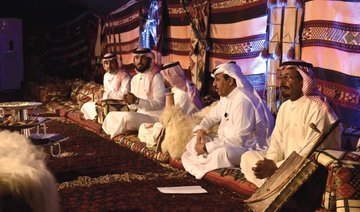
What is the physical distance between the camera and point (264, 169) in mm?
4062

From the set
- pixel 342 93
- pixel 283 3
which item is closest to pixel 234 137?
pixel 342 93

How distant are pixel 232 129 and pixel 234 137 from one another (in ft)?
0.33

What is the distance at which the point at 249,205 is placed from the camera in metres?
3.96

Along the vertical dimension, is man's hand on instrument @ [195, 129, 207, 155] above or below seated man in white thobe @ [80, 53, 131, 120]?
below

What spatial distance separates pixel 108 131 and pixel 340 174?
503 centimetres

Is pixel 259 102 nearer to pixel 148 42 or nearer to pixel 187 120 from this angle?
pixel 187 120

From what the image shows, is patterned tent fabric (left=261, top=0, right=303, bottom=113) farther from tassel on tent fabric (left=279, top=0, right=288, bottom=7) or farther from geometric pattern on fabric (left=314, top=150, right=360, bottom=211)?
geometric pattern on fabric (left=314, top=150, right=360, bottom=211)

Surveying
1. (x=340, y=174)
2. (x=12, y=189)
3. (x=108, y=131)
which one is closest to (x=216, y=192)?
(x=340, y=174)

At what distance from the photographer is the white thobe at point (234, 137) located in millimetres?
5008

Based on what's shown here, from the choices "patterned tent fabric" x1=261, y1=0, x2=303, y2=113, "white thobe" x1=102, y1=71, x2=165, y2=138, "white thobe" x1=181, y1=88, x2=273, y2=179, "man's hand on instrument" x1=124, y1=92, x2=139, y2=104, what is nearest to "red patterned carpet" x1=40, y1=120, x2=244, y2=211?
"white thobe" x1=181, y1=88, x2=273, y2=179

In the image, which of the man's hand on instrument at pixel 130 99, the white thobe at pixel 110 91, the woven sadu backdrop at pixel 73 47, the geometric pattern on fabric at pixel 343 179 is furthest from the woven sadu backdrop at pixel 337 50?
the woven sadu backdrop at pixel 73 47

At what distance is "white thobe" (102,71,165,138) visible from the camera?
7512 millimetres

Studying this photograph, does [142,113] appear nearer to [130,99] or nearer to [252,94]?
[130,99]

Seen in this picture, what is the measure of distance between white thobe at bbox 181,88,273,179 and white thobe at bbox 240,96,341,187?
0.37m
